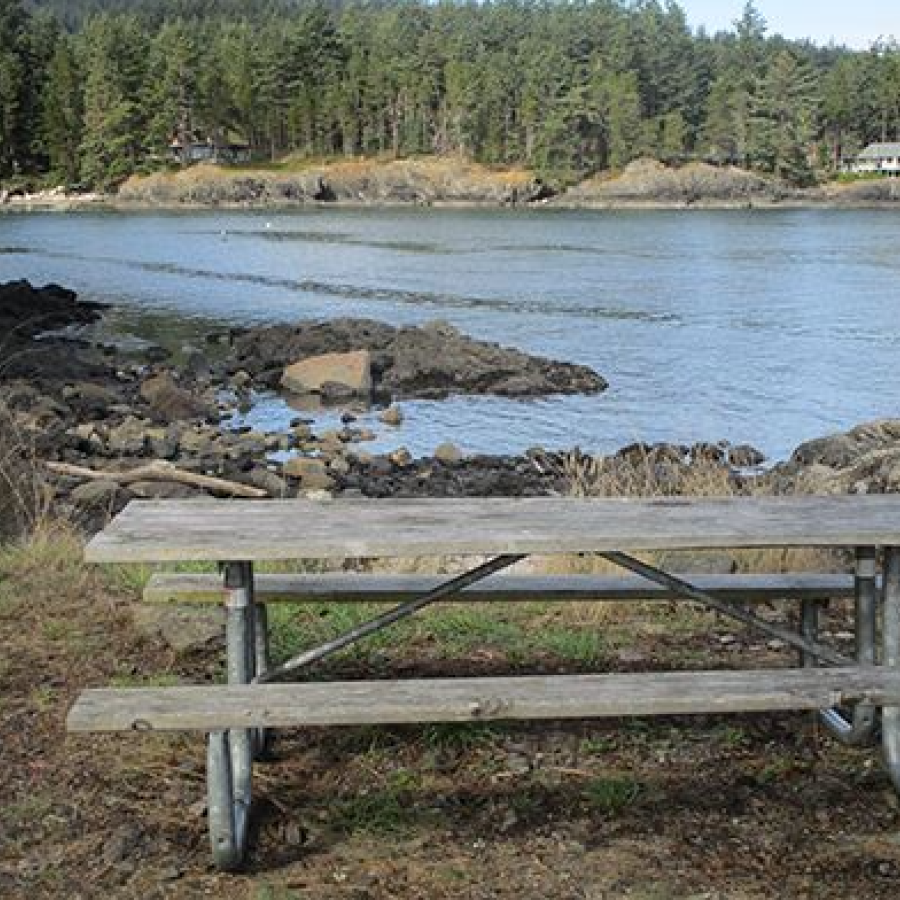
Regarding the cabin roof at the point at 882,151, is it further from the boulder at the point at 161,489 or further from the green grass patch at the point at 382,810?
the green grass patch at the point at 382,810

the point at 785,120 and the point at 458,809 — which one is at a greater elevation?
the point at 785,120

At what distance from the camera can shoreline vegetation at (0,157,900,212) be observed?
110 meters

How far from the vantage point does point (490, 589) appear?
183 inches

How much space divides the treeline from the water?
42.3 metres

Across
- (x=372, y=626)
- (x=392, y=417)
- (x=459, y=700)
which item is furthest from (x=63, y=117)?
(x=459, y=700)

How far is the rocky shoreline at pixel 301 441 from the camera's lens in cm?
1301

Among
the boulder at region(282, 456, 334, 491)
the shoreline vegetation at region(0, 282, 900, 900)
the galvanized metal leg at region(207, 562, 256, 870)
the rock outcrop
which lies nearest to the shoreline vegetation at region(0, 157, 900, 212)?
the rock outcrop

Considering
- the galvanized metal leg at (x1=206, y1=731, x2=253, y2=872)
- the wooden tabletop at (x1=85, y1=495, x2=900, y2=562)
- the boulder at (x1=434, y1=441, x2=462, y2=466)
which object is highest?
the wooden tabletop at (x1=85, y1=495, x2=900, y2=562)

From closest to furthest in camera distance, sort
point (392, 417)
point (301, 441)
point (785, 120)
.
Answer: point (301, 441) → point (392, 417) → point (785, 120)

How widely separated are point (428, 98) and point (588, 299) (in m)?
96.2

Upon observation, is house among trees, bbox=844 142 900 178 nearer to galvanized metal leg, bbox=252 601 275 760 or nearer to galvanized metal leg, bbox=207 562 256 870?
galvanized metal leg, bbox=252 601 275 760

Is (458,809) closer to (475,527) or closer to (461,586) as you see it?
(461,586)

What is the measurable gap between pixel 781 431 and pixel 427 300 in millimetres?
20397

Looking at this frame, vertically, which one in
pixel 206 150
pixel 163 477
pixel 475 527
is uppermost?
pixel 206 150
